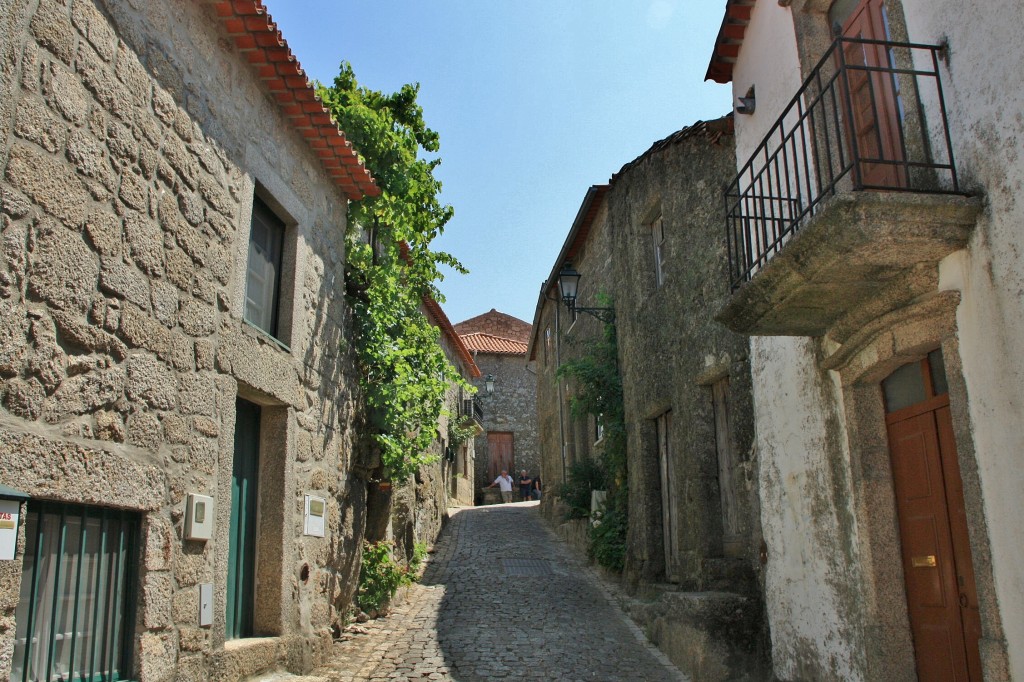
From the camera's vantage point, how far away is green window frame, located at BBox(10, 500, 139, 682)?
3463mm

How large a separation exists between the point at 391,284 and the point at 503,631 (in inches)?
131

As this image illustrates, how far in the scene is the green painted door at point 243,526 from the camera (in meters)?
5.41

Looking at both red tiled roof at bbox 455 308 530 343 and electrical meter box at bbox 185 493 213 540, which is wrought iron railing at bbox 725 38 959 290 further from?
red tiled roof at bbox 455 308 530 343

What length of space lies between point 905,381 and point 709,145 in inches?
164

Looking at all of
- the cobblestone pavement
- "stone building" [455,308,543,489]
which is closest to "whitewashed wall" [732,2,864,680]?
the cobblestone pavement

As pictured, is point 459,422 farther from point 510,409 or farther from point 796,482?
point 796,482

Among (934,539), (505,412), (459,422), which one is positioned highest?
(505,412)

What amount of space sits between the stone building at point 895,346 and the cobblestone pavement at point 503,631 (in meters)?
1.56

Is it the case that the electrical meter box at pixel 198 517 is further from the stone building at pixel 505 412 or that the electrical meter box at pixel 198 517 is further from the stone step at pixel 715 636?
the stone building at pixel 505 412

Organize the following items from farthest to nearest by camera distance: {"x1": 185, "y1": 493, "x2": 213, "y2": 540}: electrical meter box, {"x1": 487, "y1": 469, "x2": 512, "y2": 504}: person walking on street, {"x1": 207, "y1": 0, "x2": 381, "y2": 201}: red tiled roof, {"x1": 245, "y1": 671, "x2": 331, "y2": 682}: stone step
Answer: {"x1": 487, "y1": 469, "x2": 512, "y2": 504}: person walking on street
{"x1": 245, "y1": 671, "x2": 331, "y2": 682}: stone step
{"x1": 207, "y1": 0, "x2": 381, "y2": 201}: red tiled roof
{"x1": 185, "y1": 493, "x2": 213, "y2": 540}: electrical meter box

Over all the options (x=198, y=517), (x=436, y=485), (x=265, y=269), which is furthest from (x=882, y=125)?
(x=436, y=485)

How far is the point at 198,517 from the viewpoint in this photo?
4.58 meters

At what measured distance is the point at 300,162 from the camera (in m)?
6.48

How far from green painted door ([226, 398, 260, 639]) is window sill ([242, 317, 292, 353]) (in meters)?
0.45
